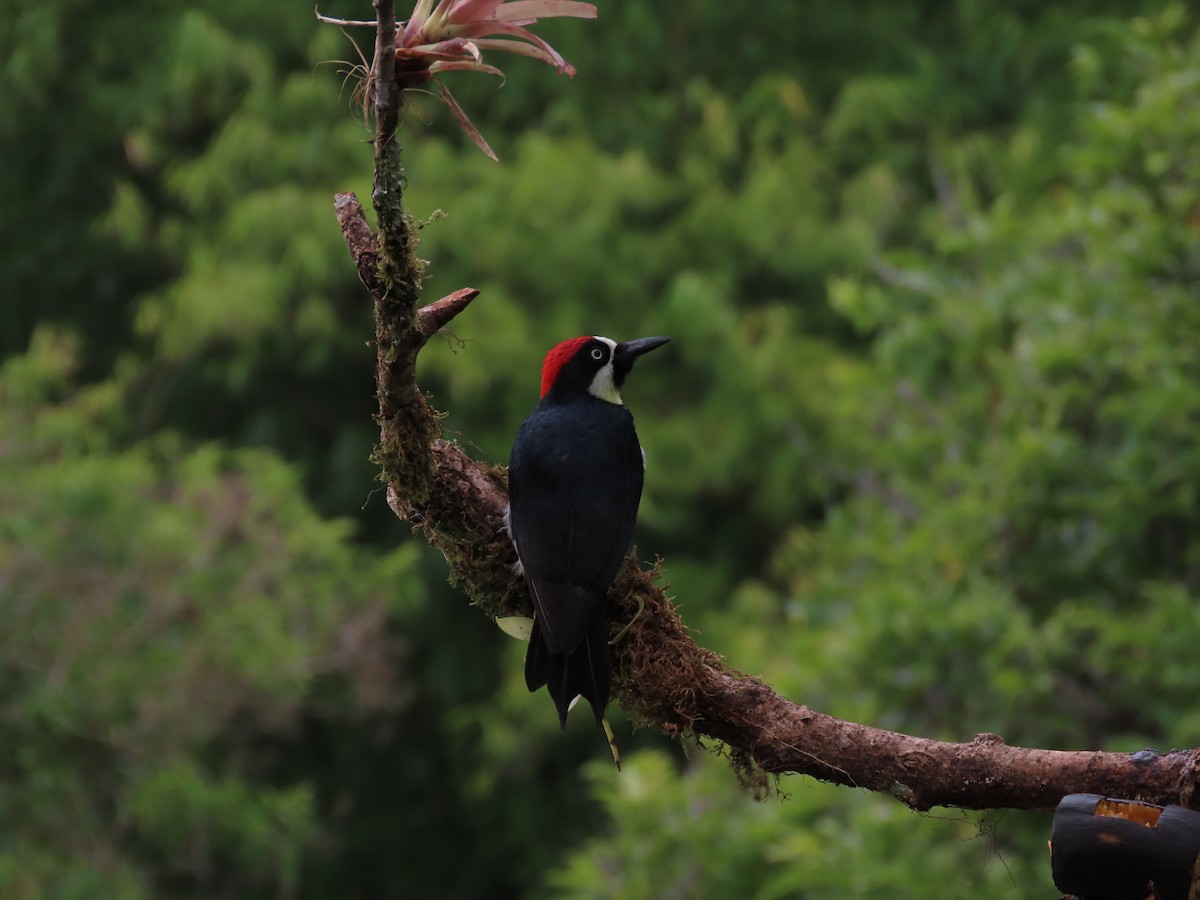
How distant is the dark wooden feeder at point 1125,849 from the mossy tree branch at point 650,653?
0.13 m

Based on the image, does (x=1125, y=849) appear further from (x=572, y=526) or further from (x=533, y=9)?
(x=533, y=9)

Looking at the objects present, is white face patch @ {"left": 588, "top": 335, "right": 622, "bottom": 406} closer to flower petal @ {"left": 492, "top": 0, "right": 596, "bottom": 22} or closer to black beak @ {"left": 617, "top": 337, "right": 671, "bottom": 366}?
black beak @ {"left": 617, "top": 337, "right": 671, "bottom": 366}

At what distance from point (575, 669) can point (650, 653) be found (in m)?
0.14

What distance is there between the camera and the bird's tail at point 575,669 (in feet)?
9.66

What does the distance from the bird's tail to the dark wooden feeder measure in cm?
85

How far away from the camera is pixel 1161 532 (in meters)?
5.68

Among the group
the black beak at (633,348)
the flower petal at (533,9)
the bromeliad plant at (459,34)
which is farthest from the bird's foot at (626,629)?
the flower petal at (533,9)

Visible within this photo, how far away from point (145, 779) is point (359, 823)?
3.46 meters

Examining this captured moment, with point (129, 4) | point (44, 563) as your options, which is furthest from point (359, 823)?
point (129, 4)

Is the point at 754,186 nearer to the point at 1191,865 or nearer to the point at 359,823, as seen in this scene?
the point at 359,823

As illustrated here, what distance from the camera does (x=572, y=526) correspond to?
3029 millimetres

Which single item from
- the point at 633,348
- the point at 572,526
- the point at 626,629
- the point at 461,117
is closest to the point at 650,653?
the point at 626,629

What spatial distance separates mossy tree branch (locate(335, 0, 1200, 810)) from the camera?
2551 millimetres

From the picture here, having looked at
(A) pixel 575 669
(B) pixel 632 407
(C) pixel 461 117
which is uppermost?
(C) pixel 461 117
